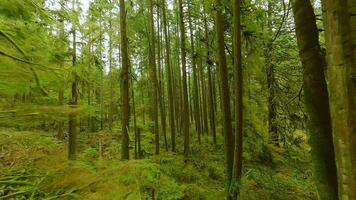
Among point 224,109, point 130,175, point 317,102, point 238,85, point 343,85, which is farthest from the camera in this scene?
point 224,109

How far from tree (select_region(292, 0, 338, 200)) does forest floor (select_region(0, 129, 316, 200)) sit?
8.52 feet

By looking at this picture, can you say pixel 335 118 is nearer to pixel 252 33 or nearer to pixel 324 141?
pixel 324 141

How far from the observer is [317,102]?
337 cm

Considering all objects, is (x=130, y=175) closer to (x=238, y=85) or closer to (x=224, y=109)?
(x=238, y=85)

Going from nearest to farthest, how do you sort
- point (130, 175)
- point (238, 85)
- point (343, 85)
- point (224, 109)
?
point (343, 85)
point (130, 175)
point (238, 85)
point (224, 109)

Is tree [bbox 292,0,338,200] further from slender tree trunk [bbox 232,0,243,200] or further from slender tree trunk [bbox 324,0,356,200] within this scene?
slender tree trunk [bbox 232,0,243,200]

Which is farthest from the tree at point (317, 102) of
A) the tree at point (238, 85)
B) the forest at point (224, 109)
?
the tree at point (238, 85)

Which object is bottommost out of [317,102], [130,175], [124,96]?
[130,175]

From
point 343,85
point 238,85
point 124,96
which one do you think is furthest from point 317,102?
point 124,96

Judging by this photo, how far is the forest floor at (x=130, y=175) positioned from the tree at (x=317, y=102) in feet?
8.52

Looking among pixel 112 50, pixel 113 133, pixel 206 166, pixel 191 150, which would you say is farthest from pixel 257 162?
pixel 112 50

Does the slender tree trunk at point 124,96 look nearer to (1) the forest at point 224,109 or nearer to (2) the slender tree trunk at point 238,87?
(1) the forest at point 224,109

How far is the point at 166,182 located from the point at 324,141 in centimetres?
576

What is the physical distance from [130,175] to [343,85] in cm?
418
